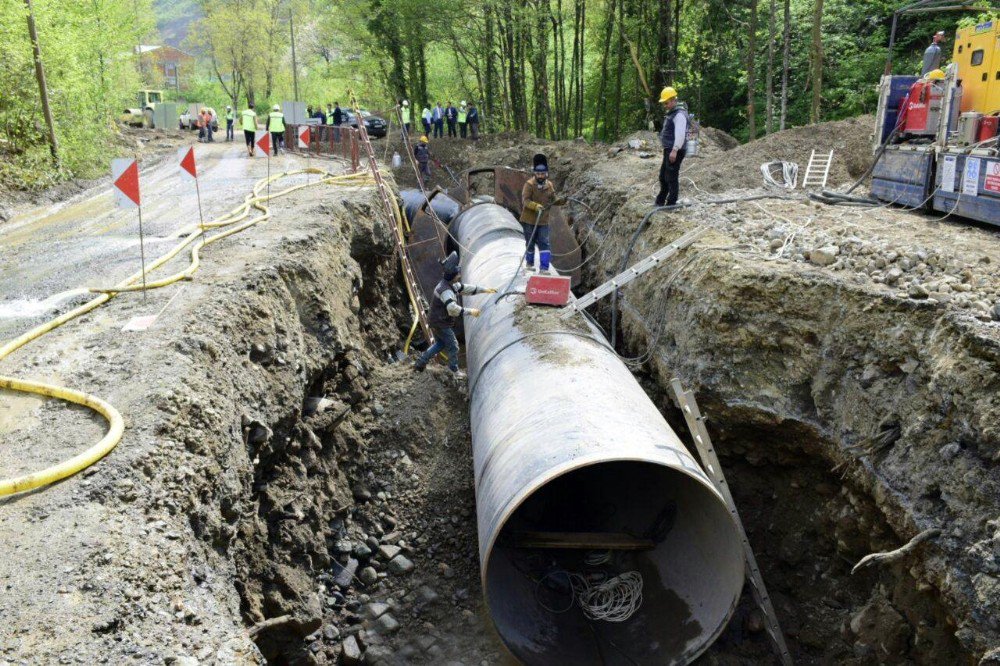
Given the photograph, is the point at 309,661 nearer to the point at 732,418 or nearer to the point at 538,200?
the point at 732,418

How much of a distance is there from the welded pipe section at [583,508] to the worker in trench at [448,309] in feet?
3.98

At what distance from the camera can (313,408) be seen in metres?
7.57

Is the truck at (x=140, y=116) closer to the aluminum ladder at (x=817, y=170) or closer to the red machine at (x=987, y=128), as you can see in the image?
the aluminum ladder at (x=817, y=170)

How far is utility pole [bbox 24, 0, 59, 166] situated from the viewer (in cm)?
1547

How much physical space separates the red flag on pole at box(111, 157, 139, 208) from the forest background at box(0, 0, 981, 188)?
9922mm

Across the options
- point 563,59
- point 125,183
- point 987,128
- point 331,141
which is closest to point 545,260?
point 125,183

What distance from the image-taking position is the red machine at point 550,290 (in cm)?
812

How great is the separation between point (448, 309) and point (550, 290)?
4.84ft

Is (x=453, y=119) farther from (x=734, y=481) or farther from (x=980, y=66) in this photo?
(x=734, y=481)

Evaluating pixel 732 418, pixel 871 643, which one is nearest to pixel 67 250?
pixel 732 418

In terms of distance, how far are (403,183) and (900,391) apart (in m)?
20.2

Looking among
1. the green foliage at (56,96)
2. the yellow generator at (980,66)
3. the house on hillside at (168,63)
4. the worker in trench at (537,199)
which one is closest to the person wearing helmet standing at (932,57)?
the yellow generator at (980,66)

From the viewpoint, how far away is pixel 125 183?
719 centimetres

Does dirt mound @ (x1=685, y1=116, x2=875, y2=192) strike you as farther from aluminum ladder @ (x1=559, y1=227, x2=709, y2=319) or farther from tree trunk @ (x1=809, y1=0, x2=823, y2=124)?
aluminum ladder @ (x1=559, y1=227, x2=709, y2=319)
